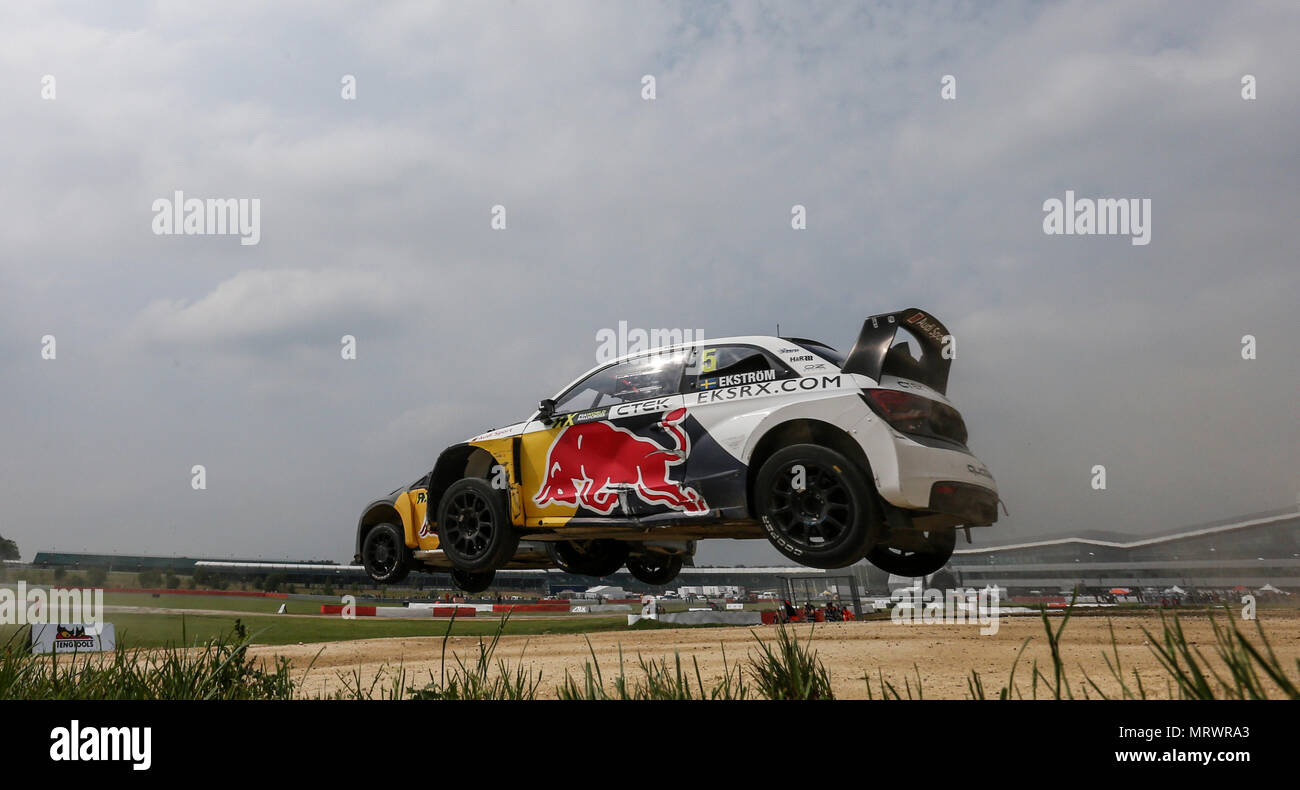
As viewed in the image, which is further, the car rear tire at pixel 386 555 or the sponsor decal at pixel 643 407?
the car rear tire at pixel 386 555

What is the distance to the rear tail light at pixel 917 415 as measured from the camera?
5.09m

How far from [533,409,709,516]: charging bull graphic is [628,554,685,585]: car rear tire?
1.64 metres

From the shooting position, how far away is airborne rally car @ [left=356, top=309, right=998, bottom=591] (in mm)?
4941

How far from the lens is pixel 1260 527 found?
6539mm

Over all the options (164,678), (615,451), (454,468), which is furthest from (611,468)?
(164,678)

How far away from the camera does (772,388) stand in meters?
5.45

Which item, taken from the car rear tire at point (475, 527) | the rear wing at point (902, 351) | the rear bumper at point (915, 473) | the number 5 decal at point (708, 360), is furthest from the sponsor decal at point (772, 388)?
the car rear tire at point (475, 527)

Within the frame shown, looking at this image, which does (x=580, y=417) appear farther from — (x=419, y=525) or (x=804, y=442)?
(x=419, y=525)

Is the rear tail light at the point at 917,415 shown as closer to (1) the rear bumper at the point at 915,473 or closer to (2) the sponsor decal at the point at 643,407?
(1) the rear bumper at the point at 915,473
